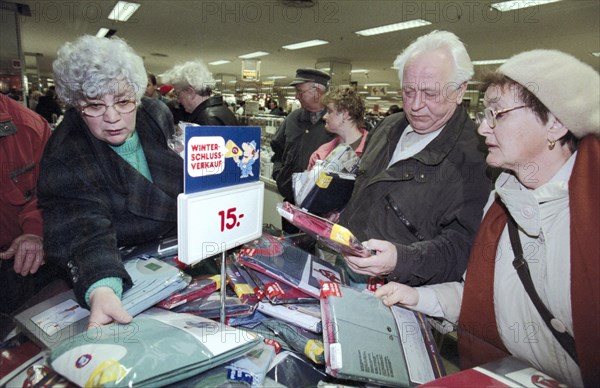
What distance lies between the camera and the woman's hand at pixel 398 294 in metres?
1.30

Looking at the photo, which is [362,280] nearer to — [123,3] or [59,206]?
[59,206]

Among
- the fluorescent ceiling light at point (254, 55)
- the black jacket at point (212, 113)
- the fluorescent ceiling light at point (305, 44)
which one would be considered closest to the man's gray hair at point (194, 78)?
the black jacket at point (212, 113)

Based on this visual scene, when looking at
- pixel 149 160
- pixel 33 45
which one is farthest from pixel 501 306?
pixel 33 45

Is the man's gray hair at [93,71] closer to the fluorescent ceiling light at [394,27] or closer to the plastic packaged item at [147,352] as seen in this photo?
the plastic packaged item at [147,352]

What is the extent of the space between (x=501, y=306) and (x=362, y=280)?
0.53 meters

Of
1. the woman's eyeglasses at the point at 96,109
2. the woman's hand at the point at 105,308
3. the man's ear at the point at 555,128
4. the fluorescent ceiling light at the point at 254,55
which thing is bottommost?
the woman's hand at the point at 105,308

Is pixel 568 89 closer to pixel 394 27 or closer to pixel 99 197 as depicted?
pixel 99 197

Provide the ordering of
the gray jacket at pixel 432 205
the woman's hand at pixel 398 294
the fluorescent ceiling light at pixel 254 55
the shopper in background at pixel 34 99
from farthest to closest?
the fluorescent ceiling light at pixel 254 55 → the shopper in background at pixel 34 99 → the gray jacket at pixel 432 205 → the woman's hand at pixel 398 294

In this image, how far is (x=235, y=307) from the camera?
119 cm

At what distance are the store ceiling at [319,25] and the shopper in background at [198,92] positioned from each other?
4.35 metres

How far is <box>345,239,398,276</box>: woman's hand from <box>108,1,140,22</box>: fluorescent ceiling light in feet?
29.4

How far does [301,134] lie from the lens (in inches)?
146

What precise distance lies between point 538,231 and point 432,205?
1.42ft

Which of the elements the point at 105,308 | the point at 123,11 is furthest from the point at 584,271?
the point at 123,11
